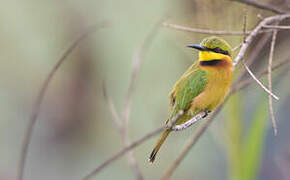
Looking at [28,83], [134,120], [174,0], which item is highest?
[174,0]

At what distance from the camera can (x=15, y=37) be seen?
5.42 m

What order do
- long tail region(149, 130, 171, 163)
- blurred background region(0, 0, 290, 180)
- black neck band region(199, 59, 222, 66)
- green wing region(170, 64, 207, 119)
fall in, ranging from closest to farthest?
1. long tail region(149, 130, 171, 163)
2. green wing region(170, 64, 207, 119)
3. black neck band region(199, 59, 222, 66)
4. blurred background region(0, 0, 290, 180)

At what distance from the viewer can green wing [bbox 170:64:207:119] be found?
945 millimetres

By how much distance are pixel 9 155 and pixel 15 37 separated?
1310 mm

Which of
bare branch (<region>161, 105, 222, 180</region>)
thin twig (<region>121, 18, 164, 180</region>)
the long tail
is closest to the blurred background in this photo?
thin twig (<region>121, 18, 164, 180</region>)

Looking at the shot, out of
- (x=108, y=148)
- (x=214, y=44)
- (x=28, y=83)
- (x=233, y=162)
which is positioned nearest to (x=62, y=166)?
(x=108, y=148)

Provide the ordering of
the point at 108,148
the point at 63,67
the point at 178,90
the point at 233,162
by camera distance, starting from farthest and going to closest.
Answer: the point at 108,148 → the point at 63,67 → the point at 233,162 → the point at 178,90

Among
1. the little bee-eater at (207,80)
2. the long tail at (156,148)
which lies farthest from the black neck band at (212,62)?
the long tail at (156,148)

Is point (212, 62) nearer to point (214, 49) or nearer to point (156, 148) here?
point (214, 49)

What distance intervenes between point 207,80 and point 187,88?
7cm

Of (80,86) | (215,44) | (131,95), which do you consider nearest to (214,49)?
(215,44)

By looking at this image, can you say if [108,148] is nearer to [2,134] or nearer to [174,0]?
[2,134]

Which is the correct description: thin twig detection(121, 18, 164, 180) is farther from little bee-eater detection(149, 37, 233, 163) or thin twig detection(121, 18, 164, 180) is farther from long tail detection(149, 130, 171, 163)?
long tail detection(149, 130, 171, 163)

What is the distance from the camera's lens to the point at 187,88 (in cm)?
99
